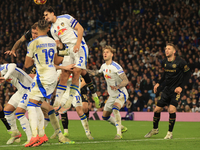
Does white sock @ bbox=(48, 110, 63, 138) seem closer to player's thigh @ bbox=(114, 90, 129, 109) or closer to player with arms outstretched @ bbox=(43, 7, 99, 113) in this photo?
player with arms outstretched @ bbox=(43, 7, 99, 113)

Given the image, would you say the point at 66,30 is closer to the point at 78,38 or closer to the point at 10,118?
the point at 78,38

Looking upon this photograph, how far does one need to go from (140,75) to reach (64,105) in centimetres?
1235

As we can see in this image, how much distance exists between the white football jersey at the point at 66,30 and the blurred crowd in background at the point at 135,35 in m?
10.8

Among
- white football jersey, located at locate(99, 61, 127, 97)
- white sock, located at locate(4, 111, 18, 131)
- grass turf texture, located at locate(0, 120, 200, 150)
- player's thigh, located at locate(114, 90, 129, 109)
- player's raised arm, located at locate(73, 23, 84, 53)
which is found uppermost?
player's raised arm, located at locate(73, 23, 84, 53)

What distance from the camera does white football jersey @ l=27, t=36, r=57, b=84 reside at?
19.3ft

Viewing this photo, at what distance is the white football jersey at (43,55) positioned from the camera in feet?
19.3

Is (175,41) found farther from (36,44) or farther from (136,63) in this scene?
(36,44)

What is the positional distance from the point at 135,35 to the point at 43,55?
1635 centimetres

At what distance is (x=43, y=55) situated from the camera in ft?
19.4

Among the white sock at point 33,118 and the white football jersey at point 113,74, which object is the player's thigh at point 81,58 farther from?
the white football jersey at point 113,74

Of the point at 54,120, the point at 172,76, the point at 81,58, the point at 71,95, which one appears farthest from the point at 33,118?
the point at 172,76

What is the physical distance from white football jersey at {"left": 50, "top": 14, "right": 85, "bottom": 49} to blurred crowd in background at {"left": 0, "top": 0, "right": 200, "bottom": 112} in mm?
10795

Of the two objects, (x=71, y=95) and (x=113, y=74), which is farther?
(x=113, y=74)

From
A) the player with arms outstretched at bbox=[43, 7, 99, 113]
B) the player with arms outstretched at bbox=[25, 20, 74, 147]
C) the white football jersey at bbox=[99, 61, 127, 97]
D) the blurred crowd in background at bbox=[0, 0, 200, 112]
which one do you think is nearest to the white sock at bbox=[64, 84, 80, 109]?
the player with arms outstretched at bbox=[43, 7, 99, 113]
